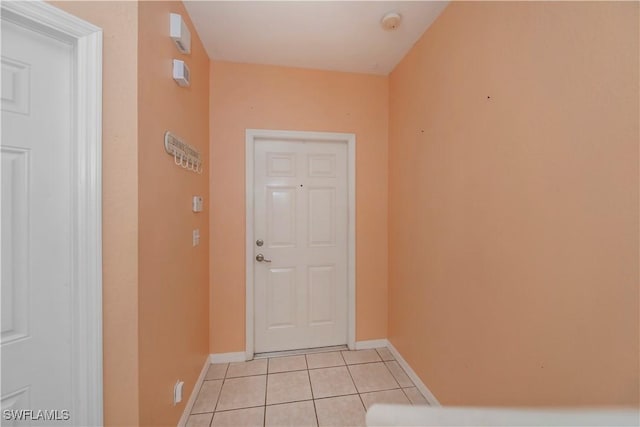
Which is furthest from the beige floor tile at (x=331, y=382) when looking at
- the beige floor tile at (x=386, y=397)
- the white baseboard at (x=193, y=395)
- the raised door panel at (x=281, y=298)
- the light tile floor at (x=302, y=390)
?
the white baseboard at (x=193, y=395)

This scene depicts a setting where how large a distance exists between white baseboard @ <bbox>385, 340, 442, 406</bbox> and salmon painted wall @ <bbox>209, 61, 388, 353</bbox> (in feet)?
0.68

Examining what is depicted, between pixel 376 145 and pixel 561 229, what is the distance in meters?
1.62

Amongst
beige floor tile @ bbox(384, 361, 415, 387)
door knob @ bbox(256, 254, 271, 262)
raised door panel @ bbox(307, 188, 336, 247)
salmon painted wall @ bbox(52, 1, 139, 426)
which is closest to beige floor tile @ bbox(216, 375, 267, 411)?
salmon painted wall @ bbox(52, 1, 139, 426)

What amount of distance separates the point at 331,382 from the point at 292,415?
0.39m

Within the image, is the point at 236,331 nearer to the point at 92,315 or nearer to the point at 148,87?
the point at 92,315

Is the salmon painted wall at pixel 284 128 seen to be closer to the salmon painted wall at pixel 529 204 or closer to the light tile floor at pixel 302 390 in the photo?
the light tile floor at pixel 302 390

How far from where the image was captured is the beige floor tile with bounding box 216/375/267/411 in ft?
5.29

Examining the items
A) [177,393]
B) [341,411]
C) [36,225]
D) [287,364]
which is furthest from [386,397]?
[36,225]

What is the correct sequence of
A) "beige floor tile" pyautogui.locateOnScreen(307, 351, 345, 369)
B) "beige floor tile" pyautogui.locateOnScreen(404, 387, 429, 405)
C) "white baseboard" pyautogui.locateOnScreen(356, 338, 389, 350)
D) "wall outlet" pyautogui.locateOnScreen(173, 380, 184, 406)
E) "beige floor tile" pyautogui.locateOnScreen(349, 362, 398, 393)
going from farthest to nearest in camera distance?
"white baseboard" pyautogui.locateOnScreen(356, 338, 389, 350)
"beige floor tile" pyautogui.locateOnScreen(307, 351, 345, 369)
"beige floor tile" pyautogui.locateOnScreen(349, 362, 398, 393)
"beige floor tile" pyautogui.locateOnScreen(404, 387, 429, 405)
"wall outlet" pyautogui.locateOnScreen(173, 380, 184, 406)

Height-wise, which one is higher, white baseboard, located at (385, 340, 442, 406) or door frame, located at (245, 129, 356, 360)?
door frame, located at (245, 129, 356, 360)

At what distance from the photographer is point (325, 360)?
209 centimetres

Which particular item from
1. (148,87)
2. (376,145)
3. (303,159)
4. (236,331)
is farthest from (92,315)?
(376,145)

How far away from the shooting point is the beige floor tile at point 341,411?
1485 millimetres

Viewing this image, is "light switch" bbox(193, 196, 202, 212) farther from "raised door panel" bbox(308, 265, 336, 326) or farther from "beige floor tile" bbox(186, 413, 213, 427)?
"beige floor tile" bbox(186, 413, 213, 427)
